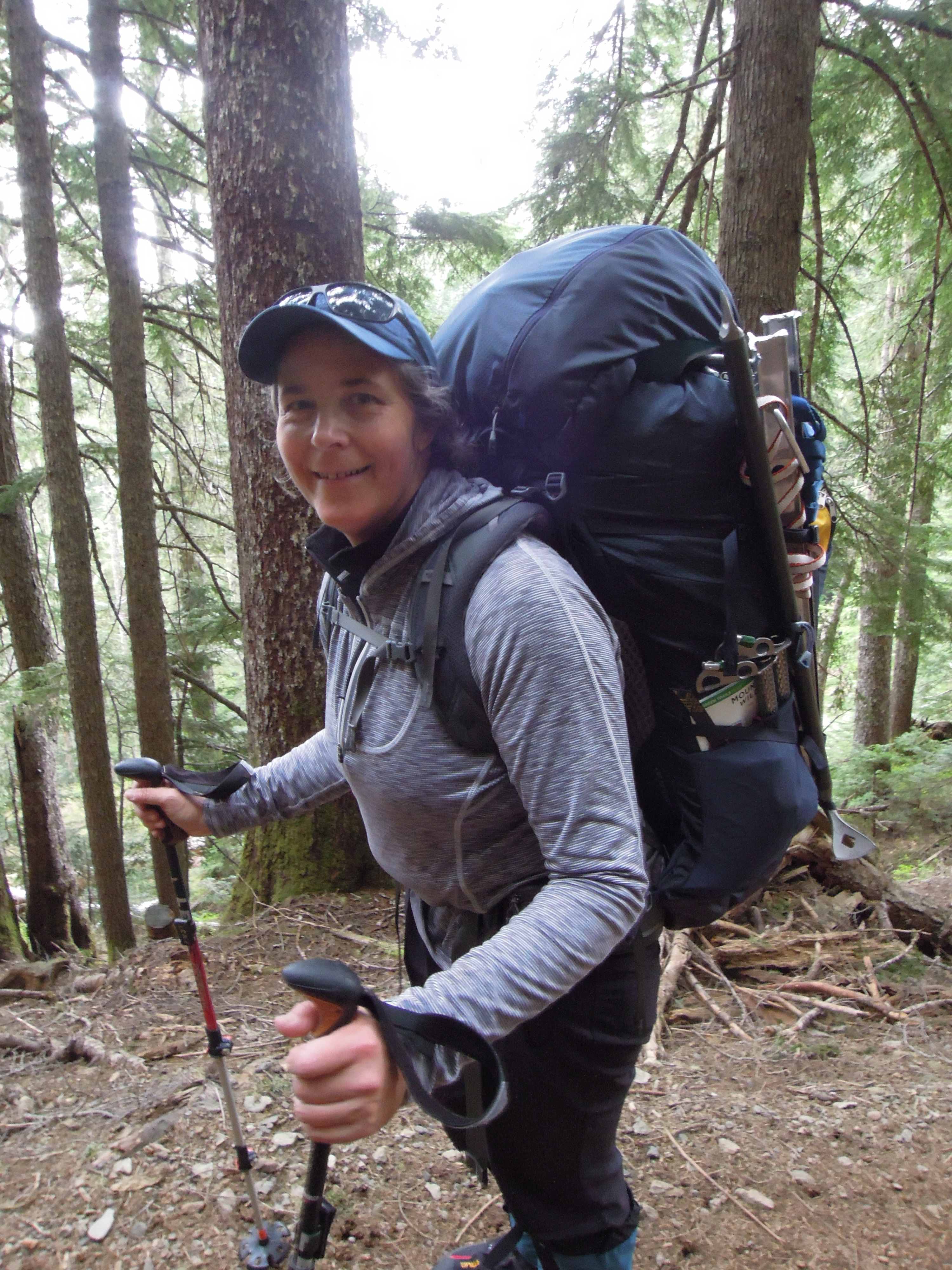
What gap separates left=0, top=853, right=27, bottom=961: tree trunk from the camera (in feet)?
20.4

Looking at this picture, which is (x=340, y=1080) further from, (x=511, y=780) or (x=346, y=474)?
(x=346, y=474)

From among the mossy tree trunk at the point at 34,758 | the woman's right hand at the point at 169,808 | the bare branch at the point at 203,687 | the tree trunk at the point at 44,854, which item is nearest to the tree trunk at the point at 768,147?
the woman's right hand at the point at 169,808

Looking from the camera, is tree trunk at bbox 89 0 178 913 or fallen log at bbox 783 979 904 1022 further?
tree trunk at bbox 89 0 178 913

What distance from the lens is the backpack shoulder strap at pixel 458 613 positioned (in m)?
1.29

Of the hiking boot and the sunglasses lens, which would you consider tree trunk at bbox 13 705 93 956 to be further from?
the sunglasses lens

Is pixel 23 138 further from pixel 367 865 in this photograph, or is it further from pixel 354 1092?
pixel 354 1092

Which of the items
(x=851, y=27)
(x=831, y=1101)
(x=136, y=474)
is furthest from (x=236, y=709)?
(x=851, y=27)

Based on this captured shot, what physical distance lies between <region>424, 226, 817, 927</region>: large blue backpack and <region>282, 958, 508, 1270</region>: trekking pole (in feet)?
1.51

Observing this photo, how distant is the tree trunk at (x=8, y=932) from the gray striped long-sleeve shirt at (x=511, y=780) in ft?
20.2

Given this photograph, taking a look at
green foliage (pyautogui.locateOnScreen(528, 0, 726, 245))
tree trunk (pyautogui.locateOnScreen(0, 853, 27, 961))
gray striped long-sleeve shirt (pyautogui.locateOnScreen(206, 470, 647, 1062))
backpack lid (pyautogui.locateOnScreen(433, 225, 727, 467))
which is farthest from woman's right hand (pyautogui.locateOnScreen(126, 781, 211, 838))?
tree trunk (pyautogui.locateOnScreen(0, 853, 27, 961))

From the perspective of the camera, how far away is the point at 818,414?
1754 millimetres

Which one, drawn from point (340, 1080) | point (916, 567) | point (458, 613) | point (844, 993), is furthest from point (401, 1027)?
point (916, 567)

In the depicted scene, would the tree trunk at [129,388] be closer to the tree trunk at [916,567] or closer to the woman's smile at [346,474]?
the woman's smile at [346,474]

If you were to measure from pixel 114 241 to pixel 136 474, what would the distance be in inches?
60.9
